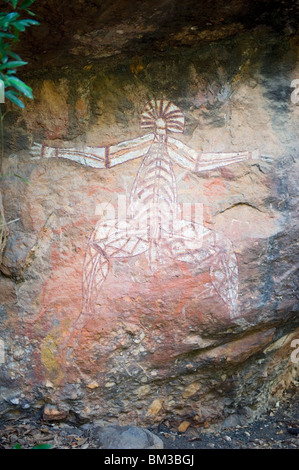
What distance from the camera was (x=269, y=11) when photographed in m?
2.76

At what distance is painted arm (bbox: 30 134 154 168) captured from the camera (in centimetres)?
301

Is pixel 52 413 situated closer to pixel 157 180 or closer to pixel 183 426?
pixel 183 426

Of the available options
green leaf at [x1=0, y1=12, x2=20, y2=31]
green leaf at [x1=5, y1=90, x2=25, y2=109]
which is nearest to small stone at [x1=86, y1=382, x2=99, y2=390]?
green leaf at [x1=5, y1=90, x2=25, y2=109]

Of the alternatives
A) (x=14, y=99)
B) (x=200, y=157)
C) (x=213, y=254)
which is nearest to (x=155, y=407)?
(x=213, y=254)

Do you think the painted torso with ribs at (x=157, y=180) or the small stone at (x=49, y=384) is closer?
the small stone at (x=49, y=384)

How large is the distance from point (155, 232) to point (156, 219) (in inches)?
3.3

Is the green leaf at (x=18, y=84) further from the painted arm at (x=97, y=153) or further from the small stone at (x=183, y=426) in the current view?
the small stone at (x=183, y=426)

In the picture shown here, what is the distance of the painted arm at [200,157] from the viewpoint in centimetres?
297

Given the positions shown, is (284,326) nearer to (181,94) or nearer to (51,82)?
(181,94)

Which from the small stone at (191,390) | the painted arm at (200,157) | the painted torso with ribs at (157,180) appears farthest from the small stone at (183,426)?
the painted arm at (200,157)

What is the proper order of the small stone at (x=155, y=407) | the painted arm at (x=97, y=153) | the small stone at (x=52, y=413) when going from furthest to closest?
1. the painted arm at (x=97, y=153)
2. the small stone at (x=155, y=407)
3. the small stone at (x=52, y=413)

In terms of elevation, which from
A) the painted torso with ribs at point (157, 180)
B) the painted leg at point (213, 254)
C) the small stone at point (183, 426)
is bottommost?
the small stone at point (183, 426)

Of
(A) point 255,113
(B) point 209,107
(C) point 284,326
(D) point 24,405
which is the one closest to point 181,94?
(B) point 209,107

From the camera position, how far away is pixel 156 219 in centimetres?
294
